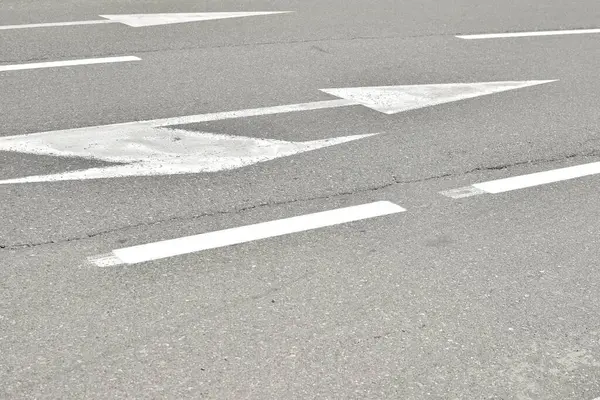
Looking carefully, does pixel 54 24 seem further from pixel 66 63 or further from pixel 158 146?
pixel 158 146

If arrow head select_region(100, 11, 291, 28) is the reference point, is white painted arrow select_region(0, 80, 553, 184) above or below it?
below

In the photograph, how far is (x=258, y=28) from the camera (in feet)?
34.8

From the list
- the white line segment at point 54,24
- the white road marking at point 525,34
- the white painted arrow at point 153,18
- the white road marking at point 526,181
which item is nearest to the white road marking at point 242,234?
the white road marking at point 526,181

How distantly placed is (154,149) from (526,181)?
2.41 meters

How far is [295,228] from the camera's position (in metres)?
5.77

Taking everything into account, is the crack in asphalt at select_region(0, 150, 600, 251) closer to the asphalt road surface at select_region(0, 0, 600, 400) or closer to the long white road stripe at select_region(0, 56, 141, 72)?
the asphalt road surface at select_region(0, 0, 600, 400)

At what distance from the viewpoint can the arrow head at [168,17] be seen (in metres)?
10.7

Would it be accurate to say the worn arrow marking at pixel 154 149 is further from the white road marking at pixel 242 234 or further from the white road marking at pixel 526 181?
the white road marking at pixel 526 181

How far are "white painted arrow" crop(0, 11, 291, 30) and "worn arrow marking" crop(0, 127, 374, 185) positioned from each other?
3484mm

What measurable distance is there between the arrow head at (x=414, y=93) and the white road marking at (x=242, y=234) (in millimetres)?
2097

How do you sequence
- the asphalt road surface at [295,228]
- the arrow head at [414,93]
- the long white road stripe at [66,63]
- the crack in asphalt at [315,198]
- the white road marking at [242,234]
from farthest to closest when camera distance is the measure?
the long white road stripe at [66,63] → the arrow head at [414,93] → the crack in asphalt at [315,198] → the white road marking at [242,234] → the asphalt road surface at [295,228]

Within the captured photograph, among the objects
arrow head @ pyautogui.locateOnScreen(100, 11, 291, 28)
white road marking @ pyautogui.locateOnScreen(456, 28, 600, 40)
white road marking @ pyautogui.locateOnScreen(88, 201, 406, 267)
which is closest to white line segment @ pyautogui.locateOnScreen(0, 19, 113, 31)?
arrow head @ pyautogui.locateOnScreen(100, 11, 291, 28)

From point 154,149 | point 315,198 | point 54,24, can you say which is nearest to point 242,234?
point 315,198

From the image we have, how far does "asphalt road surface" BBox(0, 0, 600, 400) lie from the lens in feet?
14.3
